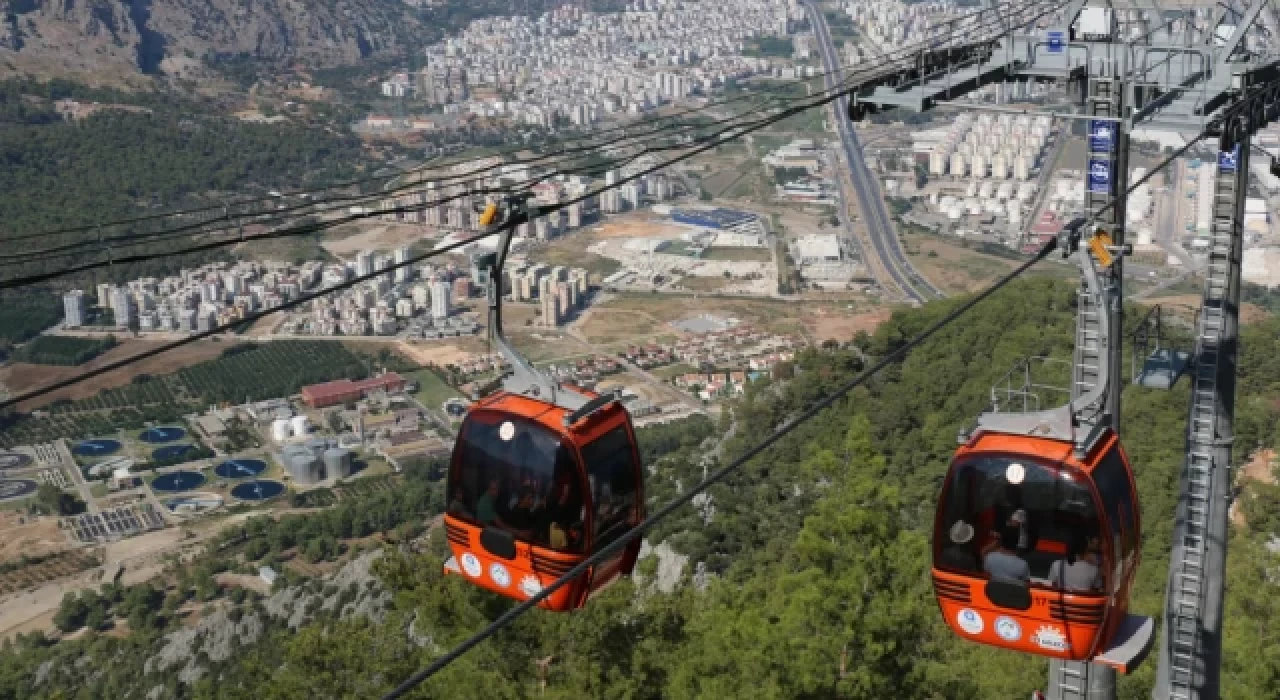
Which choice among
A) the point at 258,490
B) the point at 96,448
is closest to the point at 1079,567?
the point at 258,490

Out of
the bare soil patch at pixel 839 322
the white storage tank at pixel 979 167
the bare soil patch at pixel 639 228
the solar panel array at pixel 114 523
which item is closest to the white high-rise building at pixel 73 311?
the solar panel array at pixel 114 523

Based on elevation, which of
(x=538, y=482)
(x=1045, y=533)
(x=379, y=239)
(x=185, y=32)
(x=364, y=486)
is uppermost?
(x=538, y=482)

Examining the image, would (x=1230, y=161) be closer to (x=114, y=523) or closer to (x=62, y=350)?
(x=114, y=523)

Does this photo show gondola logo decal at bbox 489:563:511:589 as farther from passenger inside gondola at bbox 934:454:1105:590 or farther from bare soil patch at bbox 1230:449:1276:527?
bare soil patch at bbox 1230:449:1276:527

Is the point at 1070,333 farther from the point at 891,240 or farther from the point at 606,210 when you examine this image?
the point at 606,210

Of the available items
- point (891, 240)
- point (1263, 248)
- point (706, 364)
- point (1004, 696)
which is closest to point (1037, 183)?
point (891, 240)
